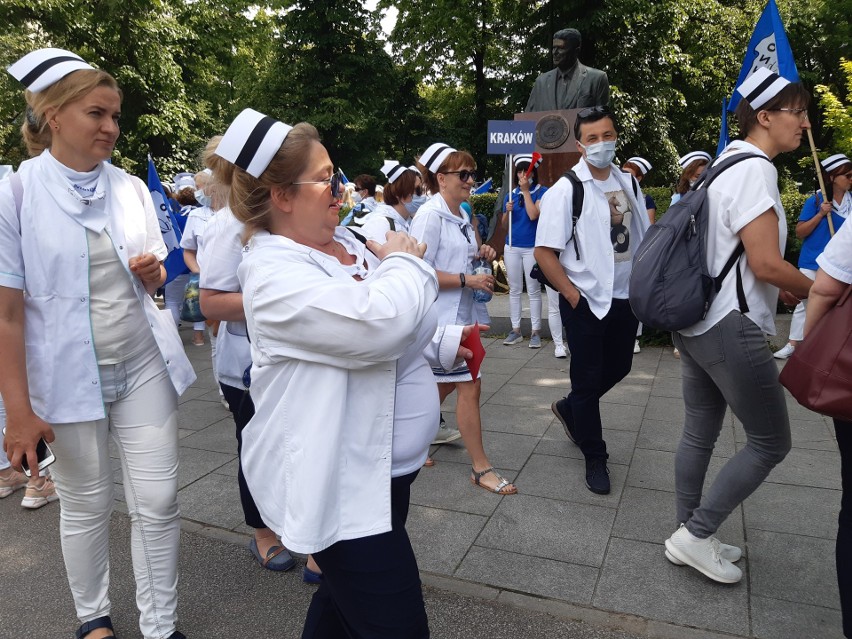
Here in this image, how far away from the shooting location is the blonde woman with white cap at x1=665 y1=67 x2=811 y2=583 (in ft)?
8.18

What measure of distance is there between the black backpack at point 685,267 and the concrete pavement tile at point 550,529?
3.92ft

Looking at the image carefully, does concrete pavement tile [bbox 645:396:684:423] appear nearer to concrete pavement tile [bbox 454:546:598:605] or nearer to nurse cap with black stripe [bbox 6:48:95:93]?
concrete pavement tile [bbox 454:546:598:605]

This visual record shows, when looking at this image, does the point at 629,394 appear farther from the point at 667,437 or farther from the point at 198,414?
the point at 198,414

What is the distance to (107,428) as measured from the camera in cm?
252

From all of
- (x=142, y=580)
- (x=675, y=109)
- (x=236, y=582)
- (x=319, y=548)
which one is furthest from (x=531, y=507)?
(x=675, y=109)

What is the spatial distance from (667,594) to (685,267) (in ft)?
4.46

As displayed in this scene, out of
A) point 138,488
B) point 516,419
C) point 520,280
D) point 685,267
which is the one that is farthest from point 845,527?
point 520,280

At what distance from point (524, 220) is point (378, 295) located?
6403 mm

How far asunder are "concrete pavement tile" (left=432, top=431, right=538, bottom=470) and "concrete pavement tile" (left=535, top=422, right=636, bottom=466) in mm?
97

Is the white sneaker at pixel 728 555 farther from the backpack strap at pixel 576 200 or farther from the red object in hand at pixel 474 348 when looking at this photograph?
the backpack strap at pixel 576 200

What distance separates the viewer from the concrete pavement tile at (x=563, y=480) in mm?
3771

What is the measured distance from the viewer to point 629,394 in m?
5.73

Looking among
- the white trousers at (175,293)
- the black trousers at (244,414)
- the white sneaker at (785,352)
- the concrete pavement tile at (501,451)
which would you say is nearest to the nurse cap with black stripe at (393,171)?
the concrete pavement tile at (501,451)

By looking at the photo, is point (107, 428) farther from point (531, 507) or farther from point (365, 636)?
point (531, 507)
